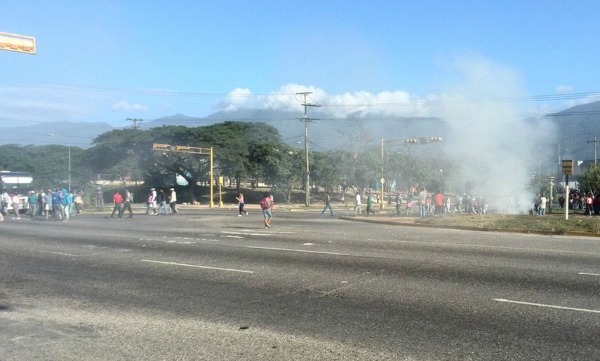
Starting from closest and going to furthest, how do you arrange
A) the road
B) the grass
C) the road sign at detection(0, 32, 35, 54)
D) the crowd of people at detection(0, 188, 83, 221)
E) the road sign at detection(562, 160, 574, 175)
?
the road → the road sign at detection(0, 32, 35, 54) → the grass → the road sign at detection(562, 160, 574, 175) → the crowd of people at detection(0, 188, 83, 221)

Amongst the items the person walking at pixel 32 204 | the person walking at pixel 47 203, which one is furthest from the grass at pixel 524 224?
the person walking at pixel 32 204

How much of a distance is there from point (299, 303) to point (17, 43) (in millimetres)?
10134

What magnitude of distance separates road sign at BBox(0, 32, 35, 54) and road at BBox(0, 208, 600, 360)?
4.91 meters

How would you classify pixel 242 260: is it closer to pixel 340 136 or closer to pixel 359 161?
pixel 359 161

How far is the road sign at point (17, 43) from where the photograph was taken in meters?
13.3

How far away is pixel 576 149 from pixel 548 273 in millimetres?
161963

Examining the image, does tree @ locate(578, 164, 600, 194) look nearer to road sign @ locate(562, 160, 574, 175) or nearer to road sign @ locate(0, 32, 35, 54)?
road sign @ locate(562, 160, 574, 175)

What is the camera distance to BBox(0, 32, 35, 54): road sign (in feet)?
43.5

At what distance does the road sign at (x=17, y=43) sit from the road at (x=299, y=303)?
491cm

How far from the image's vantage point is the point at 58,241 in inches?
644

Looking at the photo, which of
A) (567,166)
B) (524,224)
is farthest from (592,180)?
(524,224)

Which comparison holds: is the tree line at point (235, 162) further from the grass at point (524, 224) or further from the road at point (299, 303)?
the road at point (299, 303)

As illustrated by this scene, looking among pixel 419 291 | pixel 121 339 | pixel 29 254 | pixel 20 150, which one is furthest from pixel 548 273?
pixel 20 150

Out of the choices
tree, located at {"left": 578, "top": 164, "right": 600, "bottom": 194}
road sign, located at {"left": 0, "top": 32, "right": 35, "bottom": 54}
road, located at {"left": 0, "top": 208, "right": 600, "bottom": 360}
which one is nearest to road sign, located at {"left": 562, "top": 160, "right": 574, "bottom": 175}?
road, located at {"left": 0, "top": 208, "right": 600, "bottom": 360}
